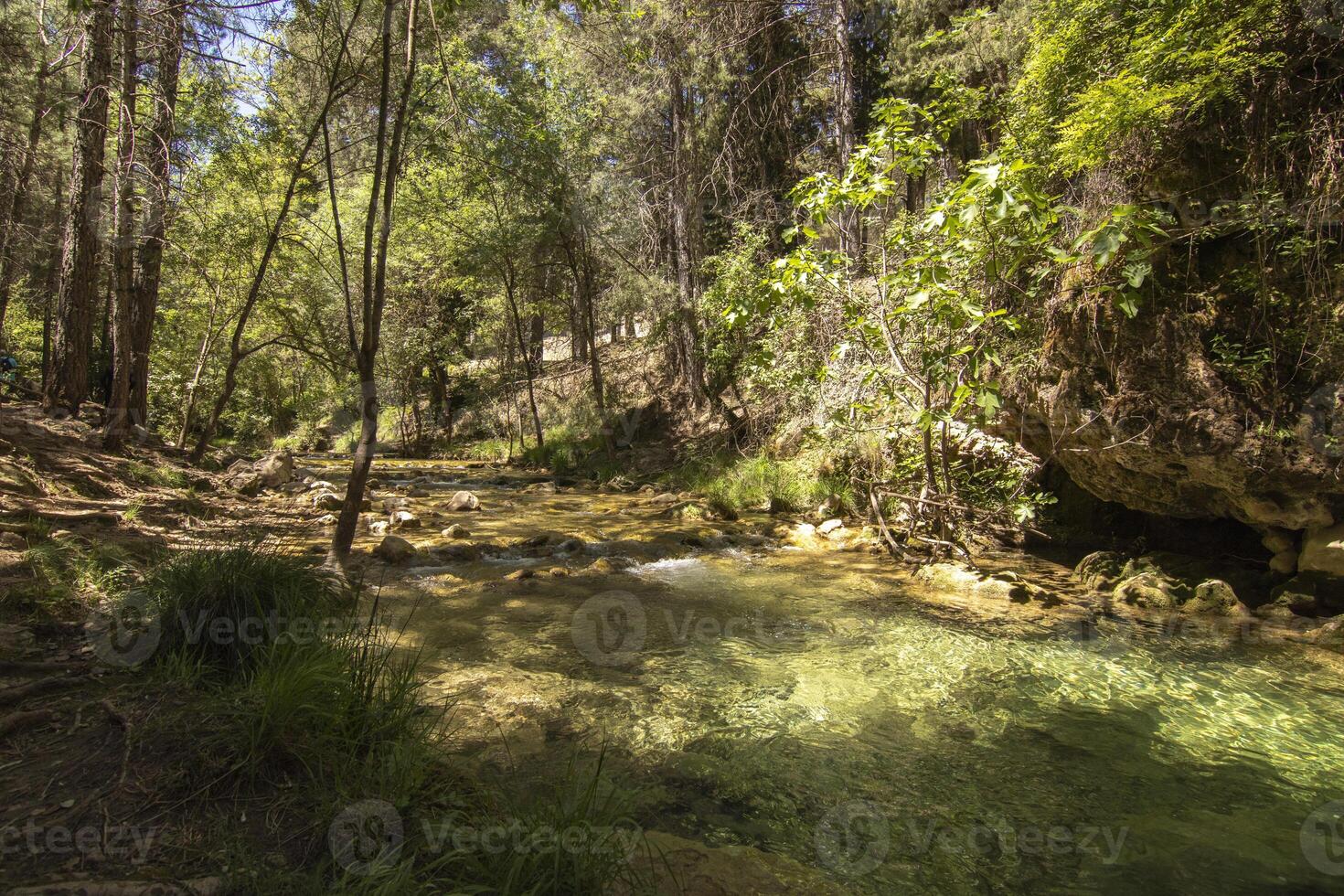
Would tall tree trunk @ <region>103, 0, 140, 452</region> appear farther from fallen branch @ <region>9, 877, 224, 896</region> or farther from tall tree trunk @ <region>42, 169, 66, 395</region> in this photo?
tall tree trunk @ <region>42, 169, 66, 395</region>

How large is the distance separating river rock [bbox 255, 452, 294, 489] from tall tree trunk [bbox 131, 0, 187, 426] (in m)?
1.89

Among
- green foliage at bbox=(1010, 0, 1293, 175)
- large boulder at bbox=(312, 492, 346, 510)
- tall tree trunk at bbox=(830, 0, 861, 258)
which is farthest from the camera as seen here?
tall tree trunk at bbox=(830, 0, 861, 258)

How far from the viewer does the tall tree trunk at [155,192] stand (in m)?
6.79

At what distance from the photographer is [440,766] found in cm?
249

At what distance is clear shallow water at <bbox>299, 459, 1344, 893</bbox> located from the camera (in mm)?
2543

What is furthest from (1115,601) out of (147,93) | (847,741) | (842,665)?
(147,93)

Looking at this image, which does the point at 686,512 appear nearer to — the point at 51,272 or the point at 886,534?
the point at 886,534

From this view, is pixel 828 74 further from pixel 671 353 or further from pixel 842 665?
pixel 842 665

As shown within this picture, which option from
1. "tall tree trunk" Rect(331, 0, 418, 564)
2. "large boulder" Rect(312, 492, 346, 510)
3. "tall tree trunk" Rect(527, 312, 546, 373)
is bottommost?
"large boulder" Rect(312, 492, 346, 510)

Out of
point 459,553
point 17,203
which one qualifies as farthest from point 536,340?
point 459,553

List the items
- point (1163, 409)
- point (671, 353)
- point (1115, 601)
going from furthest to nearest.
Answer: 1. point (671, 353)
2. point (1115, 601)
3. point (1163, 409)

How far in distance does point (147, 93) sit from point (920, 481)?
381 inches

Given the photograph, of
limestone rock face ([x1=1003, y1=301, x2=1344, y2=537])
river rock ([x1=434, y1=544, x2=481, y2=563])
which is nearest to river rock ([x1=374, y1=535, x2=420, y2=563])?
river rock ([x1=434, y1=544, x2=481, y2=563])

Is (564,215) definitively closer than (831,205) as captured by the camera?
No
